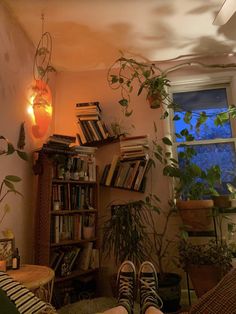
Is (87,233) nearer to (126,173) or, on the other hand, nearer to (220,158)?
(126,173)

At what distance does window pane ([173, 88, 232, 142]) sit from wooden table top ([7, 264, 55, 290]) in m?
2.03

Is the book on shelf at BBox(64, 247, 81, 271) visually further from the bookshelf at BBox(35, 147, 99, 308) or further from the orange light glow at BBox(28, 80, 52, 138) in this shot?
the orange light glow at BBox(28, 80, 52, 138)

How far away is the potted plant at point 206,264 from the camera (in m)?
2.24

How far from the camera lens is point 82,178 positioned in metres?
2.61

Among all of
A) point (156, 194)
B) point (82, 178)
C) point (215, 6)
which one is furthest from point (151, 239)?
point (215, 6)

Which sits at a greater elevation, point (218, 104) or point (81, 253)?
point (218, 104)

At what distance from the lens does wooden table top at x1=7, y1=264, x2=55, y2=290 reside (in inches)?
54.7

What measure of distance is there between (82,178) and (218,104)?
1.76 metres

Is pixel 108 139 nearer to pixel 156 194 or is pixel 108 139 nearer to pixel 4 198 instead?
pixel 156 194

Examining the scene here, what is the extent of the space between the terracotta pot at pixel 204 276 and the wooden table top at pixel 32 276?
1308 millimetres

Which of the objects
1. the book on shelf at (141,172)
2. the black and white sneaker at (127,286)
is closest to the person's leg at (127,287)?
the black and white sneaker at (127,286)

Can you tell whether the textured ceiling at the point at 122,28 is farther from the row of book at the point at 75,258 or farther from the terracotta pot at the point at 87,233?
the row of book at the point at 75,258

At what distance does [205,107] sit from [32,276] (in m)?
2.50

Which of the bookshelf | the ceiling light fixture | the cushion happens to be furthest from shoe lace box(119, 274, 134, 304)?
the ceiling light fixture
